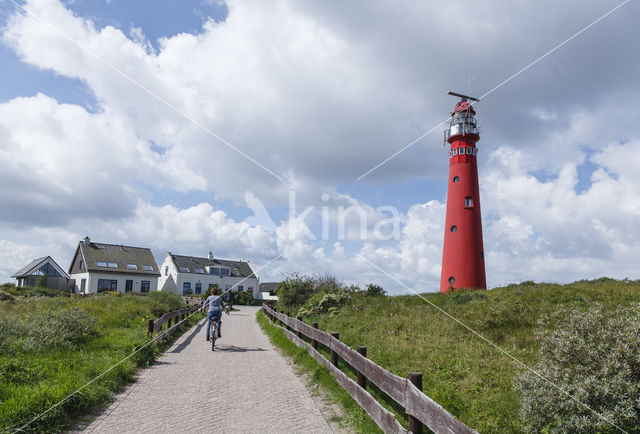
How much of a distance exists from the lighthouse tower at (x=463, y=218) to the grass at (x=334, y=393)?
14576 mm

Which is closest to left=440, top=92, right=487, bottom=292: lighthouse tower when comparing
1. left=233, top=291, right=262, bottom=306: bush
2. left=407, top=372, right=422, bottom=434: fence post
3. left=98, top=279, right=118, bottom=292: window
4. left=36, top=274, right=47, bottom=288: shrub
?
left=407, top=372, right=422, bottom=434: fence post

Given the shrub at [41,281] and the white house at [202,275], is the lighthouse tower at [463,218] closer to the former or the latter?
the white house at [202,275]

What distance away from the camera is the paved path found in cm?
563

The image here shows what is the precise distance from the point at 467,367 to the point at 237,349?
7542 millimetres

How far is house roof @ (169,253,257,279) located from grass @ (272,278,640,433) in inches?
1900

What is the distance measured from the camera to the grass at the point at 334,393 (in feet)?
18.6

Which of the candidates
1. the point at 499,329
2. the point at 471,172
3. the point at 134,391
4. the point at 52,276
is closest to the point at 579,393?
the point at 134,391

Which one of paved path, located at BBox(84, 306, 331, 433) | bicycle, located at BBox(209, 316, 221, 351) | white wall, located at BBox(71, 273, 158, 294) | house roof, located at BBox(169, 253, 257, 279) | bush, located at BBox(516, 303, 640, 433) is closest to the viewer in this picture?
bush, located at BBox(516, 303, 640, 433)

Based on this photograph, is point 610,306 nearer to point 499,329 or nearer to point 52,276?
point 499,329

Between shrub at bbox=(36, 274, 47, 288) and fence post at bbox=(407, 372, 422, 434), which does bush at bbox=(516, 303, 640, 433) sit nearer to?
fence post at bbox=(407, 372, 422, 434)

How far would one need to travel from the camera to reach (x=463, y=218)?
965 inches

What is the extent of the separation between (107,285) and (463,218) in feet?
145

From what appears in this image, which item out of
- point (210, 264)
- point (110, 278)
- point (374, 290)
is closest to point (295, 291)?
point (374, 290)

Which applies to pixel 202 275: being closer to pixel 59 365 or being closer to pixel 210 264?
pixel 210 264
